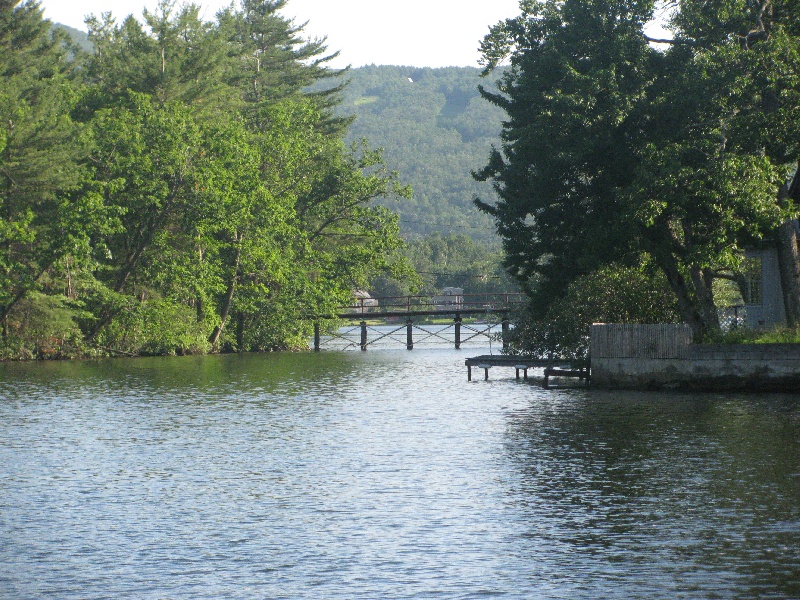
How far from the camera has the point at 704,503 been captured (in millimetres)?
16969

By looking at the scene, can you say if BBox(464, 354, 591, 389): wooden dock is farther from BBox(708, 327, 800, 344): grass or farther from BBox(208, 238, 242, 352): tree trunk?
BBox(208, 238, 242, 352): tree trunk

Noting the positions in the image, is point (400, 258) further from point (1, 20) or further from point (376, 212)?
point (1, 20)

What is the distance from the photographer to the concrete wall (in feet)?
111

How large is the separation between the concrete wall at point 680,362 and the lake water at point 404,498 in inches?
57.7

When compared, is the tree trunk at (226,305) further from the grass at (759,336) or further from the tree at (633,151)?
the grass at (759,336)

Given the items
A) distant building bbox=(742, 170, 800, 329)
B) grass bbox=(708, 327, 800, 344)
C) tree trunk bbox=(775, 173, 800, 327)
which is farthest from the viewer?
distant building bbox=(742, 170, 800, 329)

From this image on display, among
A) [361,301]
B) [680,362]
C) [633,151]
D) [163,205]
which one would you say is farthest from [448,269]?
[680,362]

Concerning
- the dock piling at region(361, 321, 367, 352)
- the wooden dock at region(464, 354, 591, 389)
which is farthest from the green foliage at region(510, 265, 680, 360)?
the dock piling at region(361, 321, 367, 352)

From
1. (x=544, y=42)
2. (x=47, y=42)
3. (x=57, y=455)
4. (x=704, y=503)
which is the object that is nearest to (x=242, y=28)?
(x=47, y=42)

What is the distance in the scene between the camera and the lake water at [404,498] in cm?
1288

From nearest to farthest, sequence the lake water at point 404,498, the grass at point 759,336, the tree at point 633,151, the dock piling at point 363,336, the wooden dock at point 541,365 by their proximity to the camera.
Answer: the lake water at point 404,498
the tree at point 633,151
the grass at point 759,336
the wooden dock at point 541,365
the dock piling at point 363,336

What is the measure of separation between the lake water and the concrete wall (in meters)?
1.47

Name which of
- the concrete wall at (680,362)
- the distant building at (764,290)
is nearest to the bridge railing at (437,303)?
the distant building at (764,290)

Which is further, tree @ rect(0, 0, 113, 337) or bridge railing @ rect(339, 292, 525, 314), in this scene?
bridge railing @ rect(339, 292, 525, 314)
